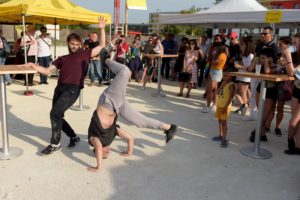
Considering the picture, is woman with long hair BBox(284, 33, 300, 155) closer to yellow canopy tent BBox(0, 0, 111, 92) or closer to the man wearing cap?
the man wearing cap

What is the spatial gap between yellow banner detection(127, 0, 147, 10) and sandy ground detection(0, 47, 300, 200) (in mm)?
6971

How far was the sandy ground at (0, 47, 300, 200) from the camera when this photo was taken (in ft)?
10.8

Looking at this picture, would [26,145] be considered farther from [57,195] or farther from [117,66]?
[117,66]

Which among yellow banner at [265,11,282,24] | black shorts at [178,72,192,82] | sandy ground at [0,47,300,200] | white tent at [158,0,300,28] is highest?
white tent at [158,0,300,28]

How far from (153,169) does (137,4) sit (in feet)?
29.8

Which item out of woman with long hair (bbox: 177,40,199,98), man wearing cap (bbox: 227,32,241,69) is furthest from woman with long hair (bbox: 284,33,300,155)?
woman with long hair (bbox: 177,40,199,98)

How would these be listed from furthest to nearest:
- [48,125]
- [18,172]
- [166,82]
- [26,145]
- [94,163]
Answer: [166,82], [48,125], [26,145], [94,163], [18,172]

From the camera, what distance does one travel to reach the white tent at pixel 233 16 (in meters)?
8.49

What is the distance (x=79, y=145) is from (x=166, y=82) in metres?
6.73

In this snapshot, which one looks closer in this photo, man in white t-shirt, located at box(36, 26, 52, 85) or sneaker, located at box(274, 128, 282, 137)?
sneaker, located at box(274, 128, 282, 137)

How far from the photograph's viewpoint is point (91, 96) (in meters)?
8.14

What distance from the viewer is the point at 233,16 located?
9742 mm

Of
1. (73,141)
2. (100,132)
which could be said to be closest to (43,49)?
(73,141)

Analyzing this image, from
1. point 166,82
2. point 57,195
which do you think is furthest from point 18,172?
point 166,82
